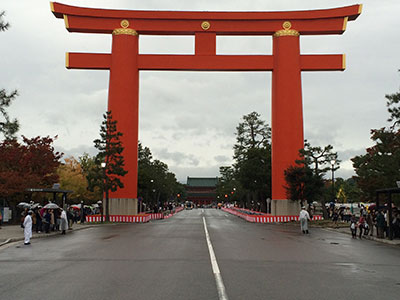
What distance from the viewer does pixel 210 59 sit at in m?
45.4

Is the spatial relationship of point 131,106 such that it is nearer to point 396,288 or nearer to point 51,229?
point 51,229

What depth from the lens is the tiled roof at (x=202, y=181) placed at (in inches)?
6796

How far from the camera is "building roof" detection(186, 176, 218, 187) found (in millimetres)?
172625

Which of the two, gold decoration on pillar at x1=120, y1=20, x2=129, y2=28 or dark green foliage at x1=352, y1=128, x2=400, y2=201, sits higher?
gold decoration on pillar at x1=120, y1=20, x2=129, y2=28

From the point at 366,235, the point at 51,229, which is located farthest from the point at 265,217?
the point at 51,229

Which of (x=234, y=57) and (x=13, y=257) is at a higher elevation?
(x=234, y=57)

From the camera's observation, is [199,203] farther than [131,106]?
Yes

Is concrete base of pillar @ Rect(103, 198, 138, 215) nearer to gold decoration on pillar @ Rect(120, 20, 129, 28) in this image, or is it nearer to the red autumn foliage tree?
the red autumn foliage tree

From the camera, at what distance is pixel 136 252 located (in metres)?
15.8

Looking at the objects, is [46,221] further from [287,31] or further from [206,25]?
[287,31]

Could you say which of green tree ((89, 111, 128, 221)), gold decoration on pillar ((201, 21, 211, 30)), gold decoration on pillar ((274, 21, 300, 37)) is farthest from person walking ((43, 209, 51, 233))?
gold decoration on pillar ((274, 21, 300, 37))

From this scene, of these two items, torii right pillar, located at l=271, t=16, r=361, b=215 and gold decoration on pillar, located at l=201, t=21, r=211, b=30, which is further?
torii right pillar, located at l=271, t=16, r=361, b=215

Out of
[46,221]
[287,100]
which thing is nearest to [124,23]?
[287,100]

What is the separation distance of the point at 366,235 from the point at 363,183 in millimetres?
18459
